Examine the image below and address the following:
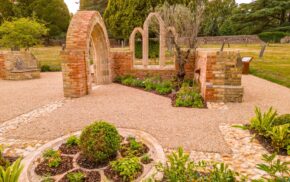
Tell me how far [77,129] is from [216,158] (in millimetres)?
3150

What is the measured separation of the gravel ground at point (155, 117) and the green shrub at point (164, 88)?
533mm

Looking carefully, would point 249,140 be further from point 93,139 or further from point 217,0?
point 217,0

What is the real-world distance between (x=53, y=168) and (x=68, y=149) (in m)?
0.61

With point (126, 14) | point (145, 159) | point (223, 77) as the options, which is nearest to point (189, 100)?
point (223, 77)

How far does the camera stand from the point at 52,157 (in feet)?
11.3

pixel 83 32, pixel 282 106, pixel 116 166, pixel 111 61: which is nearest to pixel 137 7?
pixel 111 61

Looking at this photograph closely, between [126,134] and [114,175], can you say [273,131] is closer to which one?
[126,134]

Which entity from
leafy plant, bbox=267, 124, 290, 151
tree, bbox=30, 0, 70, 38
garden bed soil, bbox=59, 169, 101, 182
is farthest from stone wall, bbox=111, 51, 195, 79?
tree, bbox=30, 0, 70, 38

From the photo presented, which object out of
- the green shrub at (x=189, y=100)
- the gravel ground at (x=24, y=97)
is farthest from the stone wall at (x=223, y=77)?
the gravel ground at (x=24, y=97)

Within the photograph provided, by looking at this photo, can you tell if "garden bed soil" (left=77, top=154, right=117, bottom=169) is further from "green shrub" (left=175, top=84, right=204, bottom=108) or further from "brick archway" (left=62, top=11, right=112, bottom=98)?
"brick archway" (left=62, top=11, right=112, bottom=98)

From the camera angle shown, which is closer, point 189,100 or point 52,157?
point 52,157

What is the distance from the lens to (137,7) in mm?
18781

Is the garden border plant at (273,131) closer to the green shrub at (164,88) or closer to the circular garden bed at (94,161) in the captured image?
the circular garden bed at (94,161)

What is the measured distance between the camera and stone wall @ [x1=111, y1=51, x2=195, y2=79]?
10.5m
